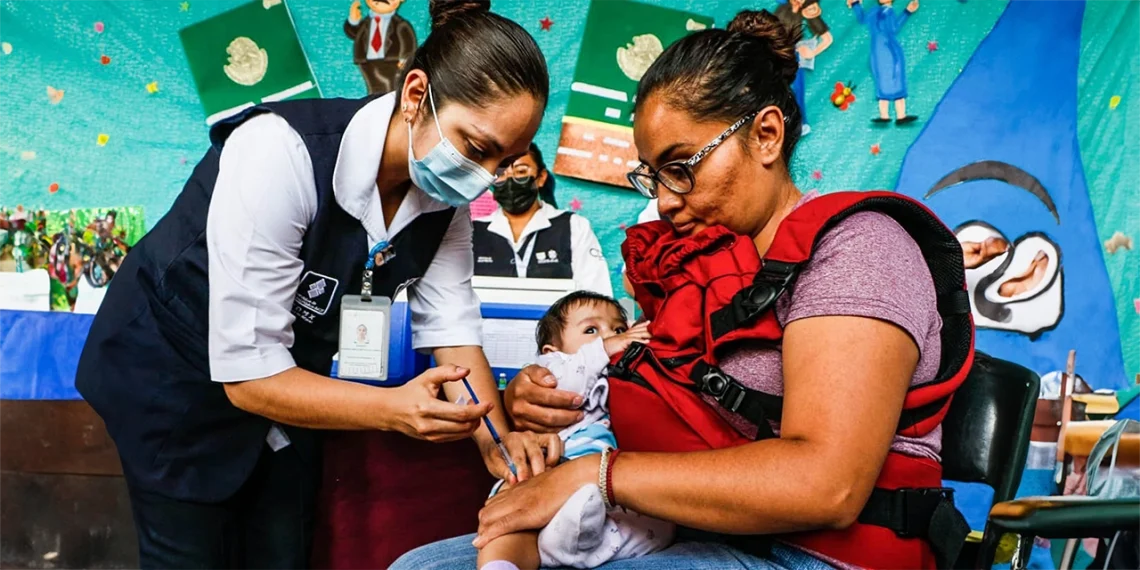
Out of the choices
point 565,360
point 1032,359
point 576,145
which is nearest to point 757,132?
point 565,360

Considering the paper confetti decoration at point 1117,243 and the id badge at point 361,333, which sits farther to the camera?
the paper confetti decoration at point 1117,243

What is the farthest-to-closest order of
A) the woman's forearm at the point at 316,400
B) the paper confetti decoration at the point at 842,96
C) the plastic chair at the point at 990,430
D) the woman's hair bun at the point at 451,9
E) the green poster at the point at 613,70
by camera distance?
1. the green poster at the point at 613,70
2. the paper confetti decoration at the point at 842,96
3. the woman's hair bun at the point at 451,9
4. the woman's forearm at the point at 316,400
5. the plastic chair at the point at 990,430

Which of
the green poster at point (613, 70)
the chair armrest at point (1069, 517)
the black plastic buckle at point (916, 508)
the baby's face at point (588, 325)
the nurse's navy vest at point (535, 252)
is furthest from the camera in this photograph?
the nurse's navy vest at point (535, 252)

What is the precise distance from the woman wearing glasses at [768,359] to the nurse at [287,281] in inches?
11.2

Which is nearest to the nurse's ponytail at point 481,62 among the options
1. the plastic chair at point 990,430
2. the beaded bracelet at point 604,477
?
the beaded bracelet at point 604,477

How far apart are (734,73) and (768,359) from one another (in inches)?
19.6

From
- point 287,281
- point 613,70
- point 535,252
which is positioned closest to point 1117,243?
point 613,70

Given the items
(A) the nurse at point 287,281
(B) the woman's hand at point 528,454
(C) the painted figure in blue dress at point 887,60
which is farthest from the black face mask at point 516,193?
(B) the woman's hand at point 528,454

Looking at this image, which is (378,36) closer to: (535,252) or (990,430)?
(535,252)

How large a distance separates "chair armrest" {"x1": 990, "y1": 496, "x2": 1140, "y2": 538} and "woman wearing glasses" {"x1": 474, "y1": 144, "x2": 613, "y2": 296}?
3378 millimetres

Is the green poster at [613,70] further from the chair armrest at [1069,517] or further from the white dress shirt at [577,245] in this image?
the chair armrest at [1069,517]

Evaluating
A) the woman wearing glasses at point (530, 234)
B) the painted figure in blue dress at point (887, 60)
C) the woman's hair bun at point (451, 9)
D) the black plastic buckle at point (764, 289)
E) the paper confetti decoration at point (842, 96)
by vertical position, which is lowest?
the black plastic buckle at point (764, 289)

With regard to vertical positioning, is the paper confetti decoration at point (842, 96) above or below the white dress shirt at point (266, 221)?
above

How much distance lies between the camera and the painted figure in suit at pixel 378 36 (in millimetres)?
4418
